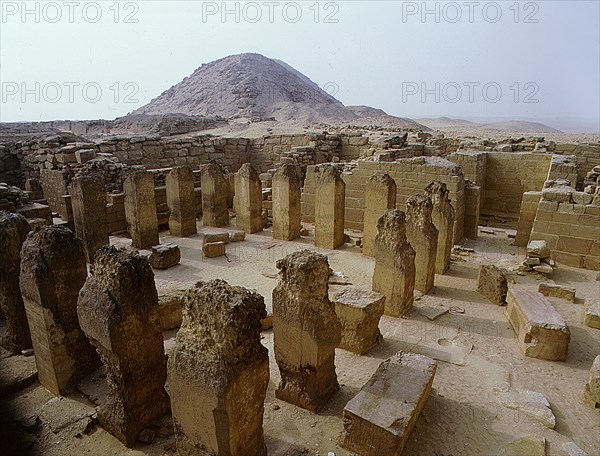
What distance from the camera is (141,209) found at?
1052 cm

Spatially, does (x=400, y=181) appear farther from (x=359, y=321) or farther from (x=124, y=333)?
(x=124, y=333)

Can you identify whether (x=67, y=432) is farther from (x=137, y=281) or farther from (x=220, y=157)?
(x=220, y=157)

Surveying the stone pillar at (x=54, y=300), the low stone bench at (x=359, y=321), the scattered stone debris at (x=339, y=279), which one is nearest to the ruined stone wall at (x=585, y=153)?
the scattered stone debris at (x=339, y=279)

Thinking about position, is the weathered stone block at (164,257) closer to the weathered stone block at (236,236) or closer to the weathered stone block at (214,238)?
the weathered stone block at (214,238)

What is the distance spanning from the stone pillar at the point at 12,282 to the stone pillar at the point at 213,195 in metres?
6.97

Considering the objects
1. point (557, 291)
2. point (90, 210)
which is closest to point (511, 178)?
point (557, 291)

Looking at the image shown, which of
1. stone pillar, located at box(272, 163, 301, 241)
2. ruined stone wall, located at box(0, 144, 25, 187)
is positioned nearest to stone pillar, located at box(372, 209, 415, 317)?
stone pillar, located at box(272, 163, 301, 241)

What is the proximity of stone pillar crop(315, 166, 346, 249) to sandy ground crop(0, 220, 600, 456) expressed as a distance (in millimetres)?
2213

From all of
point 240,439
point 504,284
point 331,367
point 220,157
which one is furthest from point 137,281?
point 220,157

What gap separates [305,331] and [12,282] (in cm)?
395

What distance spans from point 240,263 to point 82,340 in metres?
4.96

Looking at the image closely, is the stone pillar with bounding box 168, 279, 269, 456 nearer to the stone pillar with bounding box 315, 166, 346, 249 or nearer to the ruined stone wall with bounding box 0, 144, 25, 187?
the stone pillar with bounding box 315, 166, 346, 249

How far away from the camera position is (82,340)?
199 inches

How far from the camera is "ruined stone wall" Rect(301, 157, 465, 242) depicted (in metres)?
10.7
